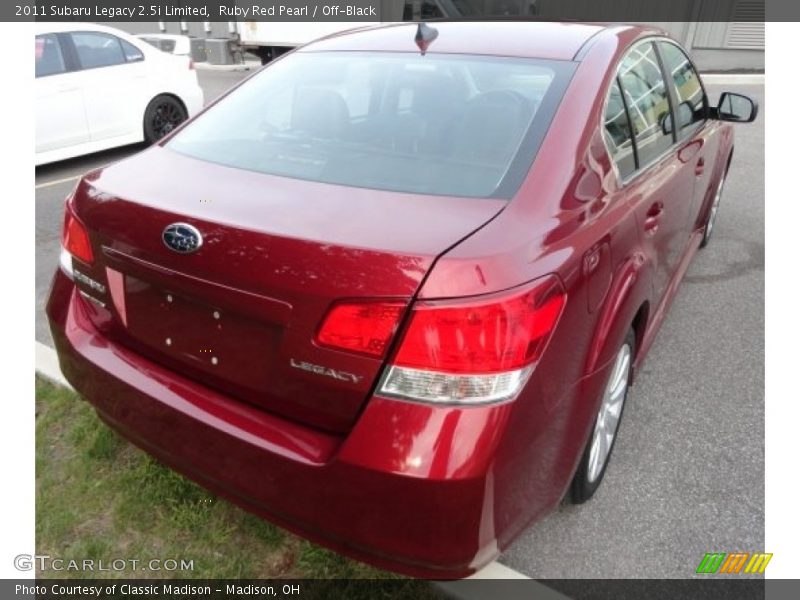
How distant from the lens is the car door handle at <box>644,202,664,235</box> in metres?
2.27

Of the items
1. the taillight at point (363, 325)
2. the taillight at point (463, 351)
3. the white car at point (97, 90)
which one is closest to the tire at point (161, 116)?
the white car at point (97, 90)

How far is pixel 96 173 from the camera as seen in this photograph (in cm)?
211

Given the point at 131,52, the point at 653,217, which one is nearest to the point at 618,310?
the point at 653,217

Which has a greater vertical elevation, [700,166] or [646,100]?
[646,100]

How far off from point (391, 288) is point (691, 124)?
2545 mm

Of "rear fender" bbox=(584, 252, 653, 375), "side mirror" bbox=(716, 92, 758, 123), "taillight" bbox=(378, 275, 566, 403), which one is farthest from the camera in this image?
"side mirror" bbox=(716, 92, 758, 123)

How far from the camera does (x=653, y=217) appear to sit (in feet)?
7.69

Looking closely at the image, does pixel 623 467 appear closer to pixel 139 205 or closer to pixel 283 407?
pixel 283 407

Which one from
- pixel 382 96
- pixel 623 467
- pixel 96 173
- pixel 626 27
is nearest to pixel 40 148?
pixel 96 173

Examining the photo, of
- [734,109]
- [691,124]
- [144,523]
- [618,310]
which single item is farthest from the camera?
[734,109]

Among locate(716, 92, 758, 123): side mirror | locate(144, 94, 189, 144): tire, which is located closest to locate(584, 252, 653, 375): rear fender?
locate(716, 92, 758, 123): side mirror

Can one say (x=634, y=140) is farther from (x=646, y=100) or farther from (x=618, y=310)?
(x=618, y=310)

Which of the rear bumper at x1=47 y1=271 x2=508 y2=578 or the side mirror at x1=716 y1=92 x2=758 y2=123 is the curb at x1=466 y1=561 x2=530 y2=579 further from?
the side mirror at x1=716 y1=92 x2=758 y2=123

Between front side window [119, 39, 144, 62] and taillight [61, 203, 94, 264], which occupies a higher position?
taillight [61, 203, 94, 264]
